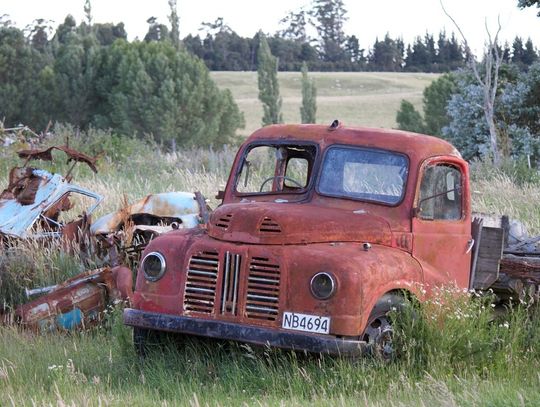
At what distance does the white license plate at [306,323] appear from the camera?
7.27 meters

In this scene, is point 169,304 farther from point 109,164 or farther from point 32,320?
point 109,164

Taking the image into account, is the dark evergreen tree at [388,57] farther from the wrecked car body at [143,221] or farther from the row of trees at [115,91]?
the wrecked car body at [143,221]

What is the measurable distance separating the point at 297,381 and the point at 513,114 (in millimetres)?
21098

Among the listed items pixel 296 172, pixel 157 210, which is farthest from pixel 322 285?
pixel 157 210

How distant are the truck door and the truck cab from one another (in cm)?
1

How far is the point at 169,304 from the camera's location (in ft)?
25.5

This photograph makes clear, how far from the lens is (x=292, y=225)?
7.71 metres

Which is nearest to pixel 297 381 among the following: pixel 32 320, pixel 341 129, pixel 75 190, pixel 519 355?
pixel 519 355

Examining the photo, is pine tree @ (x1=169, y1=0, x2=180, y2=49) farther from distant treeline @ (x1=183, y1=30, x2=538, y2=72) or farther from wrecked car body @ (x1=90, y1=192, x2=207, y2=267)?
wrecked car body @ (x1=90, y1=192, x2=207, y2=267)

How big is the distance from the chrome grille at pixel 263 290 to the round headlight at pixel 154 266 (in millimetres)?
765

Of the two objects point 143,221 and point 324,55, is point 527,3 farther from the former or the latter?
point 324,55

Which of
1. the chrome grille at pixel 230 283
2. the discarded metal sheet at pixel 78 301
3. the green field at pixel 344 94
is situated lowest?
the green field at pixel 344 94

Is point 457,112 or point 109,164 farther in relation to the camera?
point 457,112

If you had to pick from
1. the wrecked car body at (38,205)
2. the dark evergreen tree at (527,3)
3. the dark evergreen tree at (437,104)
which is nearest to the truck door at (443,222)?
the wrecked car body at (38,205)
